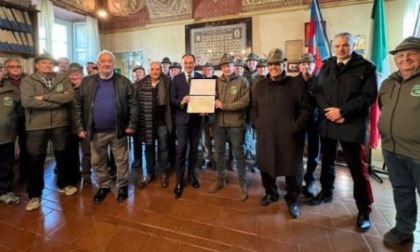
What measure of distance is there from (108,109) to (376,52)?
3534 millimetres

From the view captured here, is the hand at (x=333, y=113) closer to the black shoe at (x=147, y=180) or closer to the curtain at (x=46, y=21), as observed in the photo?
the black shoe at (x=147, y=180)

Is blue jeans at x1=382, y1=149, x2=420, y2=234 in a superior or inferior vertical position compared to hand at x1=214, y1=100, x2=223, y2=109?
inferior

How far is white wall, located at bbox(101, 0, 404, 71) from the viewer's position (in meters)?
4.50

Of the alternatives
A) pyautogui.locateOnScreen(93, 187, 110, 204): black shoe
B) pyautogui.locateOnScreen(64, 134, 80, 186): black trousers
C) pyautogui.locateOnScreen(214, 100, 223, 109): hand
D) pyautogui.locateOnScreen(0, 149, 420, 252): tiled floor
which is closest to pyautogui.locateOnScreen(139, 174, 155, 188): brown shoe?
pyautogui.locateOnScreen(0, 149, 420, 252): tiled floor

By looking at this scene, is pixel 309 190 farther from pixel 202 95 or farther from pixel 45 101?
pixel 45 101

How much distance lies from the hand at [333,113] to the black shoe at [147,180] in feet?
7.40

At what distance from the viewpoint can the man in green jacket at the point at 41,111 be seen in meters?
2.43


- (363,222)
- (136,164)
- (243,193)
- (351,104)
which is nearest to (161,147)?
(136,164)

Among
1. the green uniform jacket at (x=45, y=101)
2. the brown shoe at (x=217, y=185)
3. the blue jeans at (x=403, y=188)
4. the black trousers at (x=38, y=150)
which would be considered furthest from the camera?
the brown shoe at (x=217, y=185)

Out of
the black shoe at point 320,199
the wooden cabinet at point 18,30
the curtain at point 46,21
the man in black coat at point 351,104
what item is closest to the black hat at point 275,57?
the man in black coat at point 351,104

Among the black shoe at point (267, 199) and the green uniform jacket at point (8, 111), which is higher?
the green uniform jacket at point (8, 111)

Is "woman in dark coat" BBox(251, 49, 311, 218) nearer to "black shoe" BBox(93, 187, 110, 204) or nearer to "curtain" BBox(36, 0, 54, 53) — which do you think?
"black shoe" BBox(93, 187, 110, 204)

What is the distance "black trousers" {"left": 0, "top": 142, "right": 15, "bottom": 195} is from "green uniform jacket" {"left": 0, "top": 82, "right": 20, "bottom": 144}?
0.11 meters

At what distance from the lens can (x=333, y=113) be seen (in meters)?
2.05
